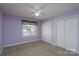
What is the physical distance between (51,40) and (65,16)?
1.94 meters

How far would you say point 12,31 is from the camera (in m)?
3.88

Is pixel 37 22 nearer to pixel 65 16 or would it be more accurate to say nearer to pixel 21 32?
pixel 21 32

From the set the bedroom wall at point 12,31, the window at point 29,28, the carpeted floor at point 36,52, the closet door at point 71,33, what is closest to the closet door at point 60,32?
the closet door at point 71,33

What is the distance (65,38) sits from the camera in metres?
3.30

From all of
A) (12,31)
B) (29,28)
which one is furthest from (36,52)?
(29,28)

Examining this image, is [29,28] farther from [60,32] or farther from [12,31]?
[60,32]

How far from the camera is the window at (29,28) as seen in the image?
466 centimetres

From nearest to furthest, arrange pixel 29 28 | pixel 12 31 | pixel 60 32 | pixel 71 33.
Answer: pixel 71 33 → pixel 60 32 → pixel 12 31 → pixel 29 28

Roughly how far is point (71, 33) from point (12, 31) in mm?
3418

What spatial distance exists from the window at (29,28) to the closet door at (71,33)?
283 cm

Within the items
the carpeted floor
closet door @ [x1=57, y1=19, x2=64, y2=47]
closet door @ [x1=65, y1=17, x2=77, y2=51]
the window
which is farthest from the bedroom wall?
closet door @ [x1=65, y1=17, x2=77, y2=51]

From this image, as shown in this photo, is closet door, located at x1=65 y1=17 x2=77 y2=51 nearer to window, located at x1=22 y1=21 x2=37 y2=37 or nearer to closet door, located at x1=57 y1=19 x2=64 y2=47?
closet door, located at x1=57 y1=19 x2=64 y2=47

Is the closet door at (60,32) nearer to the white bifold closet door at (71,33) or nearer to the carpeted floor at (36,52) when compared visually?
the white bifold closet door at (71,33)

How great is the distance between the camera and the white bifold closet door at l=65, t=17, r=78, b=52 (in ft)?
9.14
